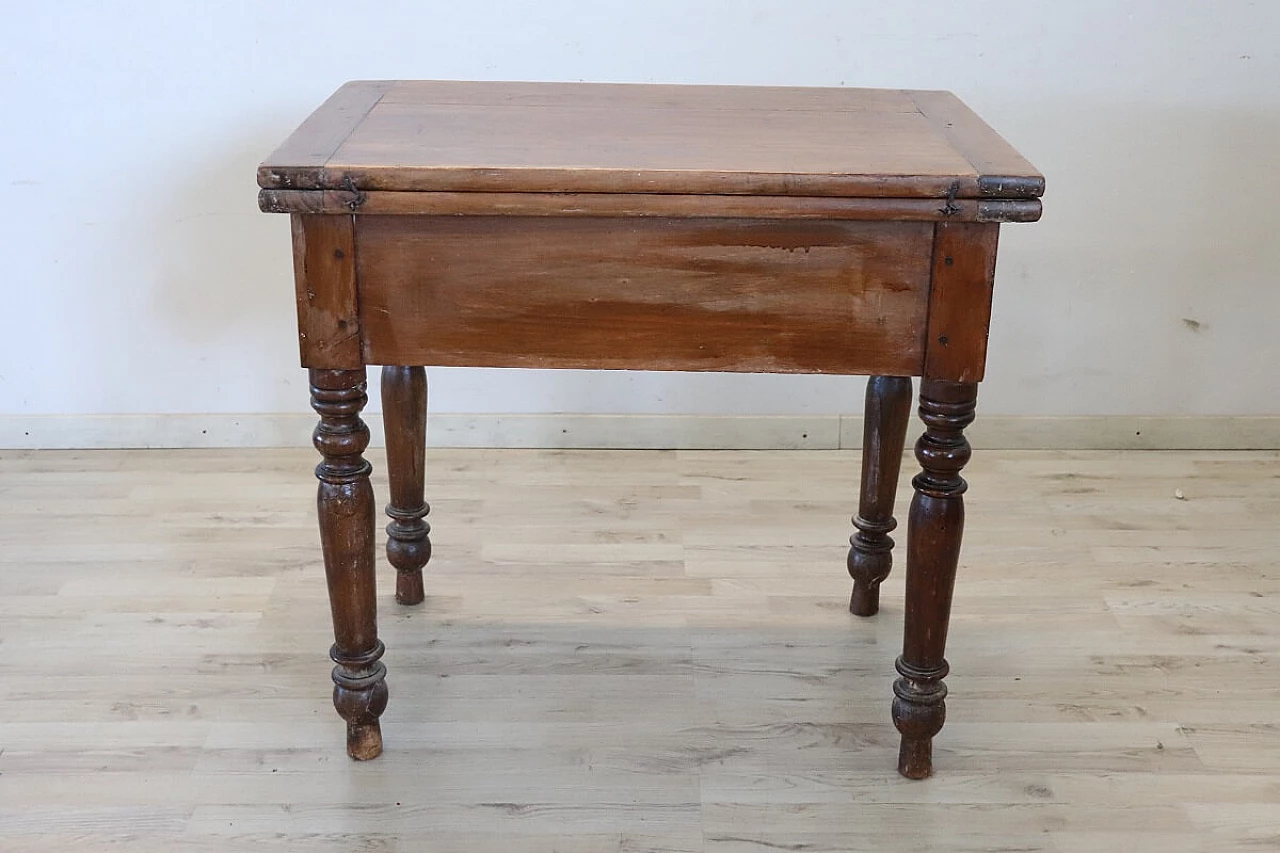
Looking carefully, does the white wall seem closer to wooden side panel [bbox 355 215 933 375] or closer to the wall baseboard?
the wall baseboard

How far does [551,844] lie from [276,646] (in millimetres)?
595

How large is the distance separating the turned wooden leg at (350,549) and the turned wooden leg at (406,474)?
0.31 m

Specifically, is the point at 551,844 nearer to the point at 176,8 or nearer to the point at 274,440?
the point at 274,440

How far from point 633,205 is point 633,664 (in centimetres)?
77

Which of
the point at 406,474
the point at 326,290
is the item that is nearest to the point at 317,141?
the point at 326,290

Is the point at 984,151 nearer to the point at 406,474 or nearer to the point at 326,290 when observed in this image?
the point at 326,290

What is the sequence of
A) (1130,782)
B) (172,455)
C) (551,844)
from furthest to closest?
(172,455) < (1130,782) < (551,844)

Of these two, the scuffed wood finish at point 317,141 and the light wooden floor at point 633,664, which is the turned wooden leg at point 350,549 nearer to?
the light wooden floor at point 633,664

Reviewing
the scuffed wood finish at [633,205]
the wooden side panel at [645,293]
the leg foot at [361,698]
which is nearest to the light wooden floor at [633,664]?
the leg foot at [361,698]

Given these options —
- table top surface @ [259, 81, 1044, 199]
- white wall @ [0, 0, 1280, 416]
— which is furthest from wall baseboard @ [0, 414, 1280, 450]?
table top surface @ [259, 81, 1044, 199]

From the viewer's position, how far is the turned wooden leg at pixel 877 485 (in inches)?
74.2

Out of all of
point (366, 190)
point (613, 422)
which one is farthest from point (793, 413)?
point (366, 190)

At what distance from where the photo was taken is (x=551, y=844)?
1.57 metres

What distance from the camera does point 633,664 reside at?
1927 millimetres
